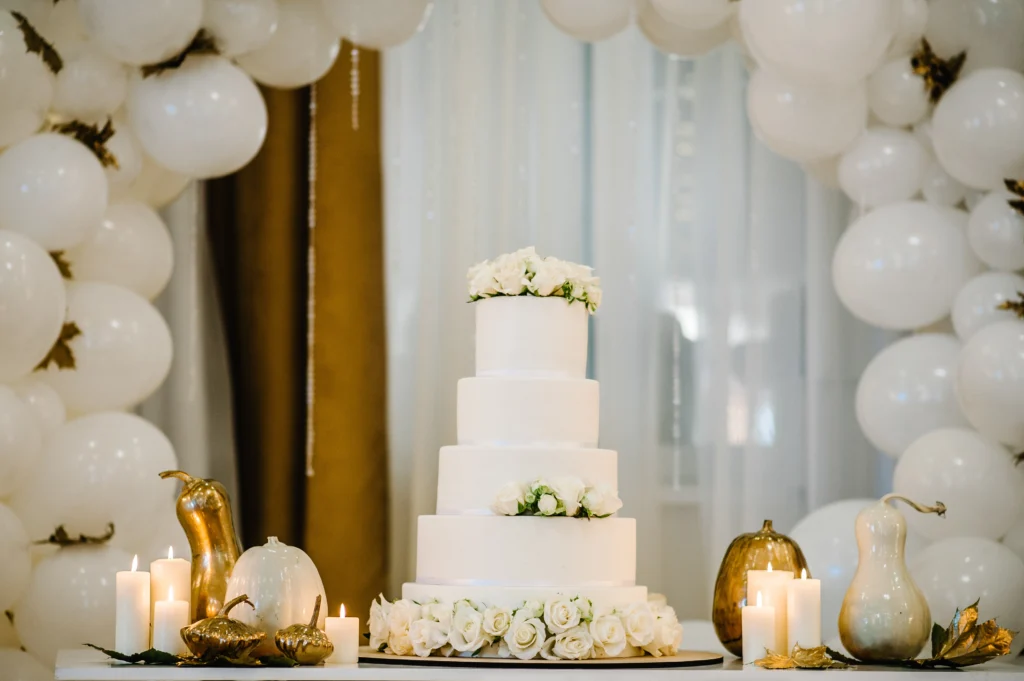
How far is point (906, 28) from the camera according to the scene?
11.6ft

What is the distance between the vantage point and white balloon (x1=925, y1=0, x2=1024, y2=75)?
356 centimetres

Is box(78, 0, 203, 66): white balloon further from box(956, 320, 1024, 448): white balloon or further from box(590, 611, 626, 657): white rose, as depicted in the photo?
box(956, 320, 1024, 448): white balloon

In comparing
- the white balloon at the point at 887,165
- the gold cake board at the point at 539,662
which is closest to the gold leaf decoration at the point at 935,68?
the white balloon at the point at 887,165

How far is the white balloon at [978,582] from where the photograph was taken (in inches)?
131

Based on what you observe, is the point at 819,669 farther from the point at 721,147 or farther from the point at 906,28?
the point at 721,147

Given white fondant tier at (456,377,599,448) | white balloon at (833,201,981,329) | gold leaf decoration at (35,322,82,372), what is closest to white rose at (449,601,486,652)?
white fondant tier at (456,377,599,448)

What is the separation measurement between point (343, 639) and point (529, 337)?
31.5 inches

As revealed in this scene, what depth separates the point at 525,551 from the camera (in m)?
2.97

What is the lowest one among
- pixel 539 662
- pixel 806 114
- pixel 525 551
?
pixel 539 662

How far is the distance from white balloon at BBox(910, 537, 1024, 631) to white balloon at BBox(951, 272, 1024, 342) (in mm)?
559

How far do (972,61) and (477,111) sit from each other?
1.73 metres

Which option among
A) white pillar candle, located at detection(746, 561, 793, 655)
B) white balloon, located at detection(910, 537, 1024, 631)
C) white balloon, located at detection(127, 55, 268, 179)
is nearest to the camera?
white pillar candle, located at detection(746, 561, 793, 655)

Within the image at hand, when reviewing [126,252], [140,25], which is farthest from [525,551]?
[140,25]

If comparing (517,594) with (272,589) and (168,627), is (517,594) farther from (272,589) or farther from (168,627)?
(168,627)
